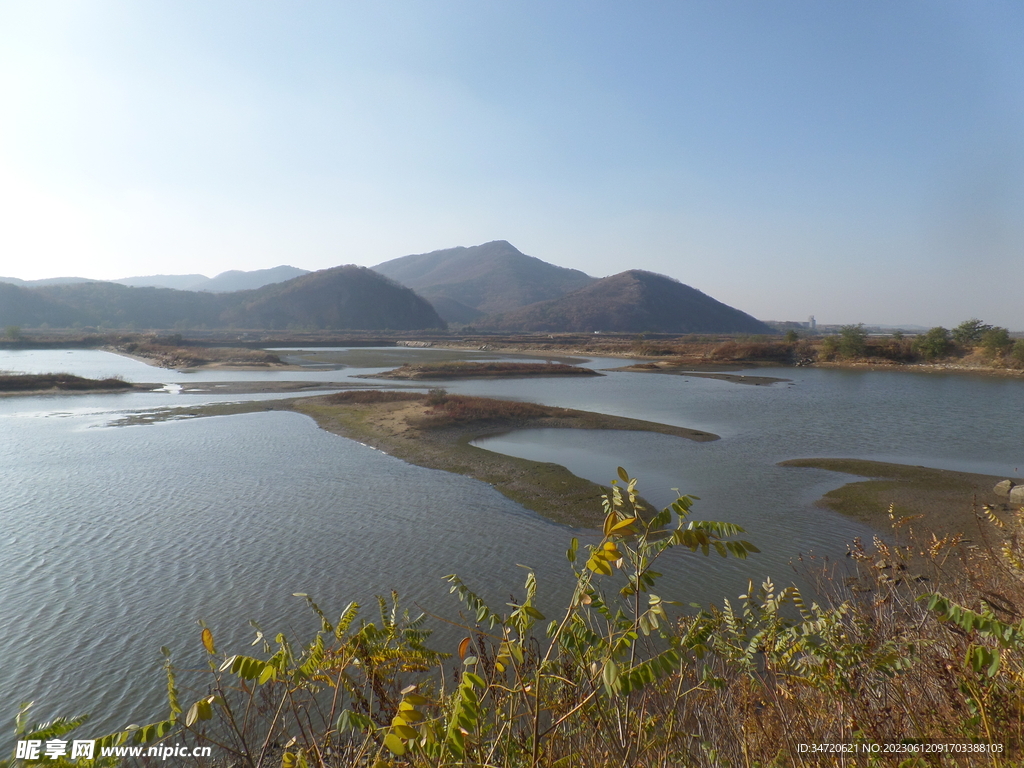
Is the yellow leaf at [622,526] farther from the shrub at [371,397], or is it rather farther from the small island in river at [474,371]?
the small island in river at [474,371]

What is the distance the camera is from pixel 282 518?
13859 millimetres

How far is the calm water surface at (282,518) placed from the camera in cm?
873

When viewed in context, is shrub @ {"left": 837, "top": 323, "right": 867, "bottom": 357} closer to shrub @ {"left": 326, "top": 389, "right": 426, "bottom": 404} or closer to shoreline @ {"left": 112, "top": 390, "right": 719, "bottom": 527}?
shoreline @ {"left": 112, "top": 390, "right": 719, "bottom": 527}

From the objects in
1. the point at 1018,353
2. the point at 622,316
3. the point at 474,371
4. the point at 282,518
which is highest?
the point at 622,316

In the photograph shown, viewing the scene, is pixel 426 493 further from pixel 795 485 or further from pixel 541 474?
pixel 795 485

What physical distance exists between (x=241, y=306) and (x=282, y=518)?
154514mm

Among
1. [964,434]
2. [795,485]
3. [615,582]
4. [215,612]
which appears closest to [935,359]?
[964,434]

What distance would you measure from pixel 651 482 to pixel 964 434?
16437mm

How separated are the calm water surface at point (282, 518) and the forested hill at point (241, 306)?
397ft

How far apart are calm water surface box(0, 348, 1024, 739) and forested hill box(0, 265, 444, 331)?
121m

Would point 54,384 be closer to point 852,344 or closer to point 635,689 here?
point 635,689

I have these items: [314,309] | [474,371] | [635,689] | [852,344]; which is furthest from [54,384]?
[314,309]

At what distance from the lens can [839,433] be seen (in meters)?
24.9

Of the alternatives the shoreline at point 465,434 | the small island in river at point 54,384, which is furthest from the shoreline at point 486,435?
the small island in river at point 54,384
